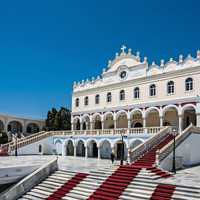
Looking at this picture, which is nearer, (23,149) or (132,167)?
(132,167)

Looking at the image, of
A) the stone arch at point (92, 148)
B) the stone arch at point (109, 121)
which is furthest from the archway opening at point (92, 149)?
the stone arch at point (109, 121)

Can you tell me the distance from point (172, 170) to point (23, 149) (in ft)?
74.6

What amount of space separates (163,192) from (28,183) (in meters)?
9.35

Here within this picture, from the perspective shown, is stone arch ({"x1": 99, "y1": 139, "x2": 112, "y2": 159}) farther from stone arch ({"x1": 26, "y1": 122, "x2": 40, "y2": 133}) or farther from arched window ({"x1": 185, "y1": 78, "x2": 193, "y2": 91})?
stone arch ({"x1": 26, "y1": 122, "x2": 40, "y2": 133})

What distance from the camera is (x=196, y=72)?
1166 inches

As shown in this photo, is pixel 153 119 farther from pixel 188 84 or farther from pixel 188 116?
pixel 188 84

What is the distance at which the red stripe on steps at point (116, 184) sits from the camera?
1669 cm

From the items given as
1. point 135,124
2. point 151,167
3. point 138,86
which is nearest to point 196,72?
point 138,86

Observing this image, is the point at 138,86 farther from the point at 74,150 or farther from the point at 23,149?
the point at 23,149

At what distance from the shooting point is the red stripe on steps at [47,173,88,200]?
58.7 ft

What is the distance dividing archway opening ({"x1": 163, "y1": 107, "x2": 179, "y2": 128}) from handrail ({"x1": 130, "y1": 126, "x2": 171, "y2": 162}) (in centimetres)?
541

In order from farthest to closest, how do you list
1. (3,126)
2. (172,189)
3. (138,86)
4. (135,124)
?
(3,126), (135,124), (138,86), (172,189)

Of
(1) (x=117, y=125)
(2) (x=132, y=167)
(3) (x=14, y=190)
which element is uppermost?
(1) (x=117, y=125)

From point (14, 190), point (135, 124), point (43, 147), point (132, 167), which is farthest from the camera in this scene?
point (43, 147)
